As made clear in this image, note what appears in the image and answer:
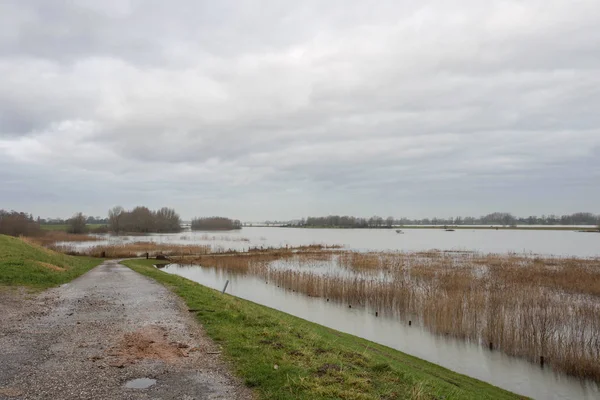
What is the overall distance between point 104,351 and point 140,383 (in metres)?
2.00

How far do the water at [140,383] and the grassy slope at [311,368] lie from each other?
4.51 ft

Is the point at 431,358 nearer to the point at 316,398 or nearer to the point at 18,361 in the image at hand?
the point at 316,398

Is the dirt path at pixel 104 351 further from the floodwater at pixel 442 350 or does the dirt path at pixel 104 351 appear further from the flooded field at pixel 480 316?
the flooded field at pixel 480 316

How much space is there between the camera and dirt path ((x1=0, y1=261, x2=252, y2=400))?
222 inches

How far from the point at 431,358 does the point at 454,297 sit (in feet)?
19.6

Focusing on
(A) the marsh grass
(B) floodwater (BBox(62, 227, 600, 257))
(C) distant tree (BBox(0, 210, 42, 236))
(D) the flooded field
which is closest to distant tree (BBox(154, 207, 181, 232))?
(B) floodwater (BBox(62, 227, 600, 257))

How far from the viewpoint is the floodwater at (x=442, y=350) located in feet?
32.8

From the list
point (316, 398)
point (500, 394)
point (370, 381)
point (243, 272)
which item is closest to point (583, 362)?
point (500, 394)

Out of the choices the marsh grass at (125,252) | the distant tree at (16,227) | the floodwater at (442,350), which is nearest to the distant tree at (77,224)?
the distant tree at (16,227)

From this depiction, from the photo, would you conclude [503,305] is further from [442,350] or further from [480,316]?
[442,350]

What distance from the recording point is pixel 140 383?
19.4ft

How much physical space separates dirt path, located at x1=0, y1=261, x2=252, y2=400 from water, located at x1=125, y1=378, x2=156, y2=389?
9 centimetres

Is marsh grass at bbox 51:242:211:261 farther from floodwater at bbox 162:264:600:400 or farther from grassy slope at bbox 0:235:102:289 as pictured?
floodwater at bbox 162:264:600:400


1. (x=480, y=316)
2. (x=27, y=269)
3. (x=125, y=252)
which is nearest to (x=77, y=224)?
(x=125, y=252)
